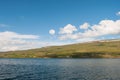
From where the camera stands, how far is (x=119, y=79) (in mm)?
84562

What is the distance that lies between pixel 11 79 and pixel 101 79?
115 feet

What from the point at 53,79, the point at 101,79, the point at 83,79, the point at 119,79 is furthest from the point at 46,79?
the point at 119,79

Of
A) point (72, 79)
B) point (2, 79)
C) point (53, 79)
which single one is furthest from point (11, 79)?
point (72, 79)

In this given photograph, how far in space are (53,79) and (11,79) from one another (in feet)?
53.0

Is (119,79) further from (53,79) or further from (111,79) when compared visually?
(53,79)

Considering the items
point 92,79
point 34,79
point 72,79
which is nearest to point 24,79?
point 34,79

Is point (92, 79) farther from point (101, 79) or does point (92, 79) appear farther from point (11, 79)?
point (11, 79)

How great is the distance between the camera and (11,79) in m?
83.2

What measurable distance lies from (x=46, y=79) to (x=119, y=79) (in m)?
28.5

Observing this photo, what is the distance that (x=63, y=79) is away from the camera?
278 ft

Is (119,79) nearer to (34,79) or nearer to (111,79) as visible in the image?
(111,79)

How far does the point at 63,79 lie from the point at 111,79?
19.0 metres

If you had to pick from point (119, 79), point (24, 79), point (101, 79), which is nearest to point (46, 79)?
point (24, 79)

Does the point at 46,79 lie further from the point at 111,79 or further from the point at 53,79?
the point at 111,79
